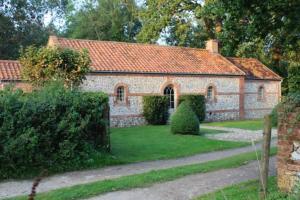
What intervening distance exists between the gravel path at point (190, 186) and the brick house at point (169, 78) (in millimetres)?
14230

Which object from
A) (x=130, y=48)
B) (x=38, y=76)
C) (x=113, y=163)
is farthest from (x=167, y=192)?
(x=130, y=48)

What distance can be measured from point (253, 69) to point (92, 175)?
89.3 ft

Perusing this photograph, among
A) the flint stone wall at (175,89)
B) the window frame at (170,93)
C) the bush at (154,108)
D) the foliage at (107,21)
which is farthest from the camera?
the foliage at (107,21)

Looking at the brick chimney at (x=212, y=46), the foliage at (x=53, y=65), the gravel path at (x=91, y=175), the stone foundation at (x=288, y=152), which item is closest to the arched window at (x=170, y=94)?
the brick chimney at (x=212, y=46)

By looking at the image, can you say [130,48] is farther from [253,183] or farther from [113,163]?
[253,183]

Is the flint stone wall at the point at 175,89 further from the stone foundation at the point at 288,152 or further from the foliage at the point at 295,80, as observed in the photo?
the stone foundation at the point at 288,152

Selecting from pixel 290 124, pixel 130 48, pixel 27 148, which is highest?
pixel 130 48

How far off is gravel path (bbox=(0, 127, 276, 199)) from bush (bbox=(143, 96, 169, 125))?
12.0m

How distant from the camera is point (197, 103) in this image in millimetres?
27406

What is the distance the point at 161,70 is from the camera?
26672 millimetres

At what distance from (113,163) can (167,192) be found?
3988 millimetres

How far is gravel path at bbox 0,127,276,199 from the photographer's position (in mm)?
8589

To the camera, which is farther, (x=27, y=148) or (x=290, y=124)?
(x=27, y=148)

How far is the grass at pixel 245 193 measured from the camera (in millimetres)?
7008
